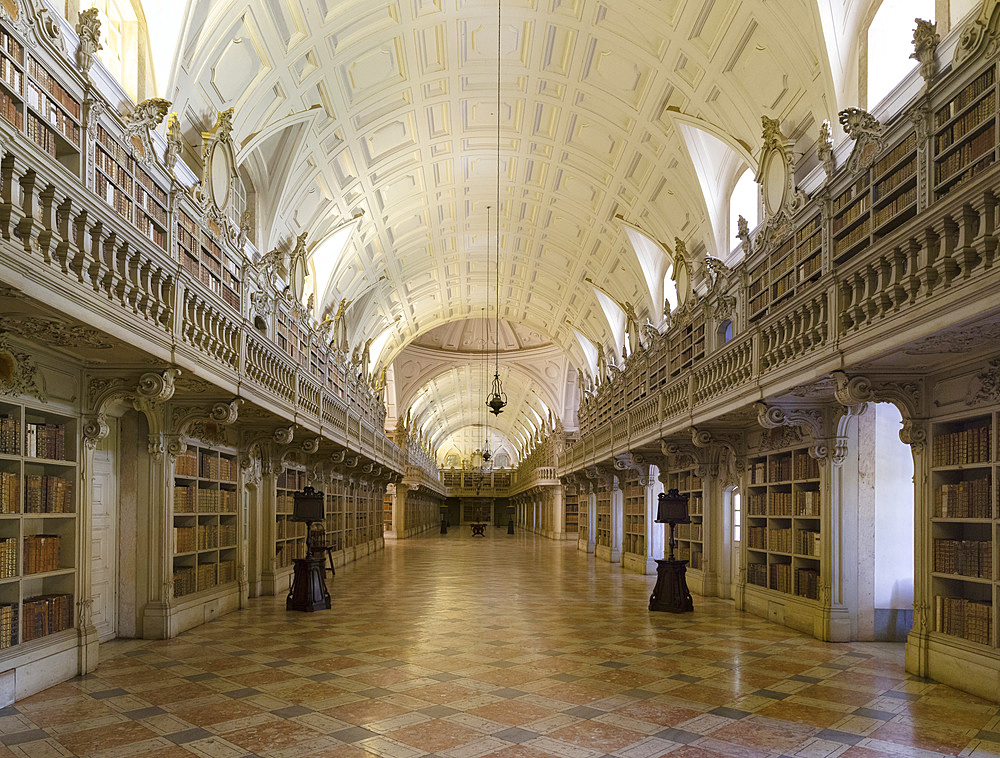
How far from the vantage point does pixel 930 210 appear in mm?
5773

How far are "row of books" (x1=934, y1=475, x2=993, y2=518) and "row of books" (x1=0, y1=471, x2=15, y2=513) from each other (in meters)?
8.73

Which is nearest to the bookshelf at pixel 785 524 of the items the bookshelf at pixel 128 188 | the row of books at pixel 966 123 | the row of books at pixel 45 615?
the row of books at pixel 966 123

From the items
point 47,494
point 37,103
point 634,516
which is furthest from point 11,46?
point 634,516

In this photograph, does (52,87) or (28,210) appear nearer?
(28,210)

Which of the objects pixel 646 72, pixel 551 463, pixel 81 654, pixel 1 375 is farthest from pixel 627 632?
pixel 551 463

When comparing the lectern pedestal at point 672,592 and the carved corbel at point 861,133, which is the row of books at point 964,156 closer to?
the carved corbel at point 861,133

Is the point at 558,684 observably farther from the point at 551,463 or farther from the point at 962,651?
the point at 551,463

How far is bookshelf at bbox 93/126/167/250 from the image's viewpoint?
686cm

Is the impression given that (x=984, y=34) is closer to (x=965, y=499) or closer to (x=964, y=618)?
(x=965, y=499)

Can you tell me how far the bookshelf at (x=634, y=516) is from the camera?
806 inches

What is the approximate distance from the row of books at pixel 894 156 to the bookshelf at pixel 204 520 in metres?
8.99

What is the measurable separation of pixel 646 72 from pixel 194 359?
1004 centimetres

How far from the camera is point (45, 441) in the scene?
297 inches

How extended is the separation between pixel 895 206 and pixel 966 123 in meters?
1.08
